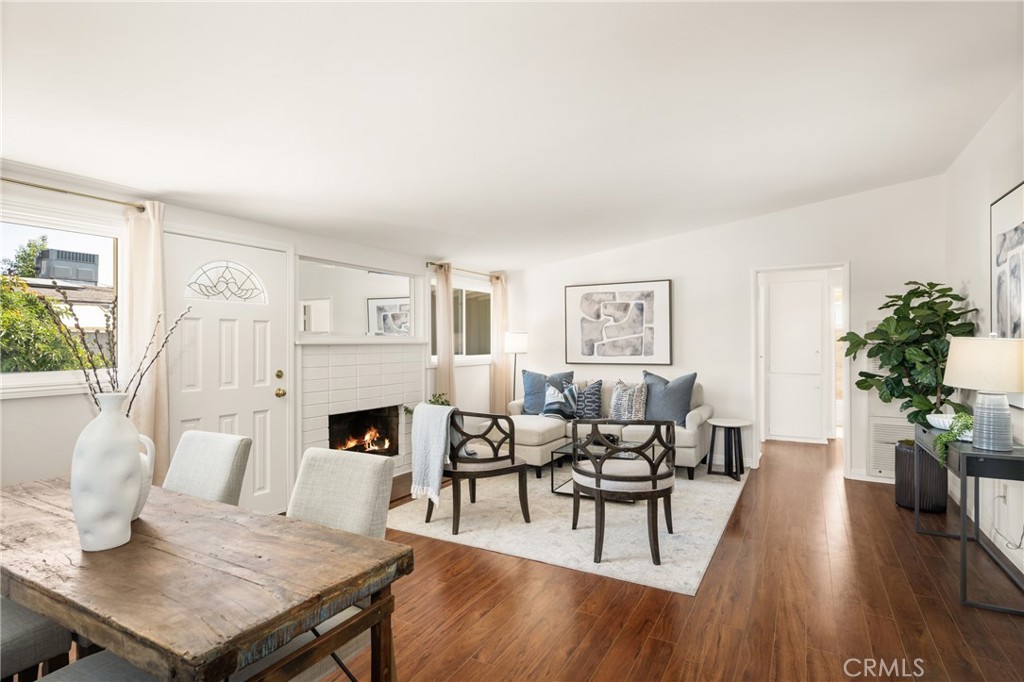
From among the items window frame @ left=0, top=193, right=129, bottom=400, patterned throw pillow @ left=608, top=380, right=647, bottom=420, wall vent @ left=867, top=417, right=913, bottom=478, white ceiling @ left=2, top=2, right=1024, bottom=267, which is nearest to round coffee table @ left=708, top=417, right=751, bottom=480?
patterned throw pillow @ left=608, top=380, right=647, bottom=420

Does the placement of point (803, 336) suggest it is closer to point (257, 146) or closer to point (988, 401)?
point (988, 401)

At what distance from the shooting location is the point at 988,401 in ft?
8.60

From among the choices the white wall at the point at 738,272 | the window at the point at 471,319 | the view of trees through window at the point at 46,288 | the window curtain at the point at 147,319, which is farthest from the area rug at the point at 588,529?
the view of trees through window at the point at 46,288

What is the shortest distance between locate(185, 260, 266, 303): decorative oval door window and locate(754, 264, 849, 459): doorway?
18.1 feet

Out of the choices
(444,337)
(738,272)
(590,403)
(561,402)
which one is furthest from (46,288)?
(738,272)

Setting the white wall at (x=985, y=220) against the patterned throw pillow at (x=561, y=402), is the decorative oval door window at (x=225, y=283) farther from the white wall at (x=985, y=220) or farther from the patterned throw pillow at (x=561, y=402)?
the white wall at (x=985, y=220)

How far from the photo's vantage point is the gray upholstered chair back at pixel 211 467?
2070 millimetres

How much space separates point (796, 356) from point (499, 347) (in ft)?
12.4

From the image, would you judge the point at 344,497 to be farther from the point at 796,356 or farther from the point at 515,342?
the point at 796,356

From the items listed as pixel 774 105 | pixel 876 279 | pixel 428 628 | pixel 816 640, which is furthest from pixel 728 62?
pixel 876 279

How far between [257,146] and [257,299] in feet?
5.17

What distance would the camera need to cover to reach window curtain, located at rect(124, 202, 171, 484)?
3.00m

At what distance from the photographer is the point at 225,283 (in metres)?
3.63

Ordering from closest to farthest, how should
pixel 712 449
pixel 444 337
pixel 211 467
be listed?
pixel 211 467 < pixel 712 449 < pixel 444 337
